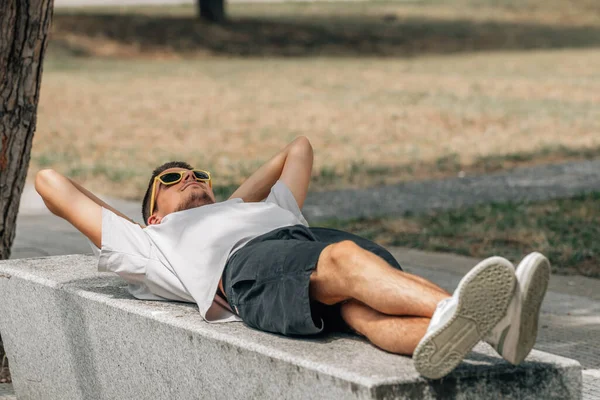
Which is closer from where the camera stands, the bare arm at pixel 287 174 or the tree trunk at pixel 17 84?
A: the bare arm at pixel 287 174

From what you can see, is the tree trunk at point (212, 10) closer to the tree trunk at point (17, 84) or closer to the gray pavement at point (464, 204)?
the gray pavement at point (464, 204)

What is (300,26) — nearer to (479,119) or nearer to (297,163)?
(479,119)

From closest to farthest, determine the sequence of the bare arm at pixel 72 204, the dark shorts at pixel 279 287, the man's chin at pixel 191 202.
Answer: the dark shorts at pixel 279 287 → the bare arm at pixel 72 204 → the man's chin at pixel 191 202

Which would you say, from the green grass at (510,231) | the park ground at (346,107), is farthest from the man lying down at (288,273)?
the park ground at (346,107)

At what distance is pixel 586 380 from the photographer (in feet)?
15.4

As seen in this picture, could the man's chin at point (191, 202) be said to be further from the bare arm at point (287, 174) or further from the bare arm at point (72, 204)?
the bare arm at point (287, 174)

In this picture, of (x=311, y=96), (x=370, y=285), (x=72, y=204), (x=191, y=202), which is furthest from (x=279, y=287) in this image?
(x=311, y=96)

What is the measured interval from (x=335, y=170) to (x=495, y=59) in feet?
54.6

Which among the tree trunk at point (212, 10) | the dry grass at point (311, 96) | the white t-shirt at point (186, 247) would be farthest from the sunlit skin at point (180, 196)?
the tree trunk at point (212, 10)

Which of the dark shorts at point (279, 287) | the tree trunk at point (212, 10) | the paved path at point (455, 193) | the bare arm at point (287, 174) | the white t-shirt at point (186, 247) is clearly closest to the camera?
the dark shorts at point (279, 287)

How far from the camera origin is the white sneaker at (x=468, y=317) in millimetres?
2959

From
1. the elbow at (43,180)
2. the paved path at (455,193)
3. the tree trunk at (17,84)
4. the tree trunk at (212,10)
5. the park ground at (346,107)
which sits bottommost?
the paved path at (455,193)

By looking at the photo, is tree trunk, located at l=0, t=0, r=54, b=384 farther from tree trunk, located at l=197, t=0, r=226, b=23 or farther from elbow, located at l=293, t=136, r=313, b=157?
tree trunk, located at l=197, t=0, r=226, b=23

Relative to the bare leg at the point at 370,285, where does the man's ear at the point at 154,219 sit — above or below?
above
